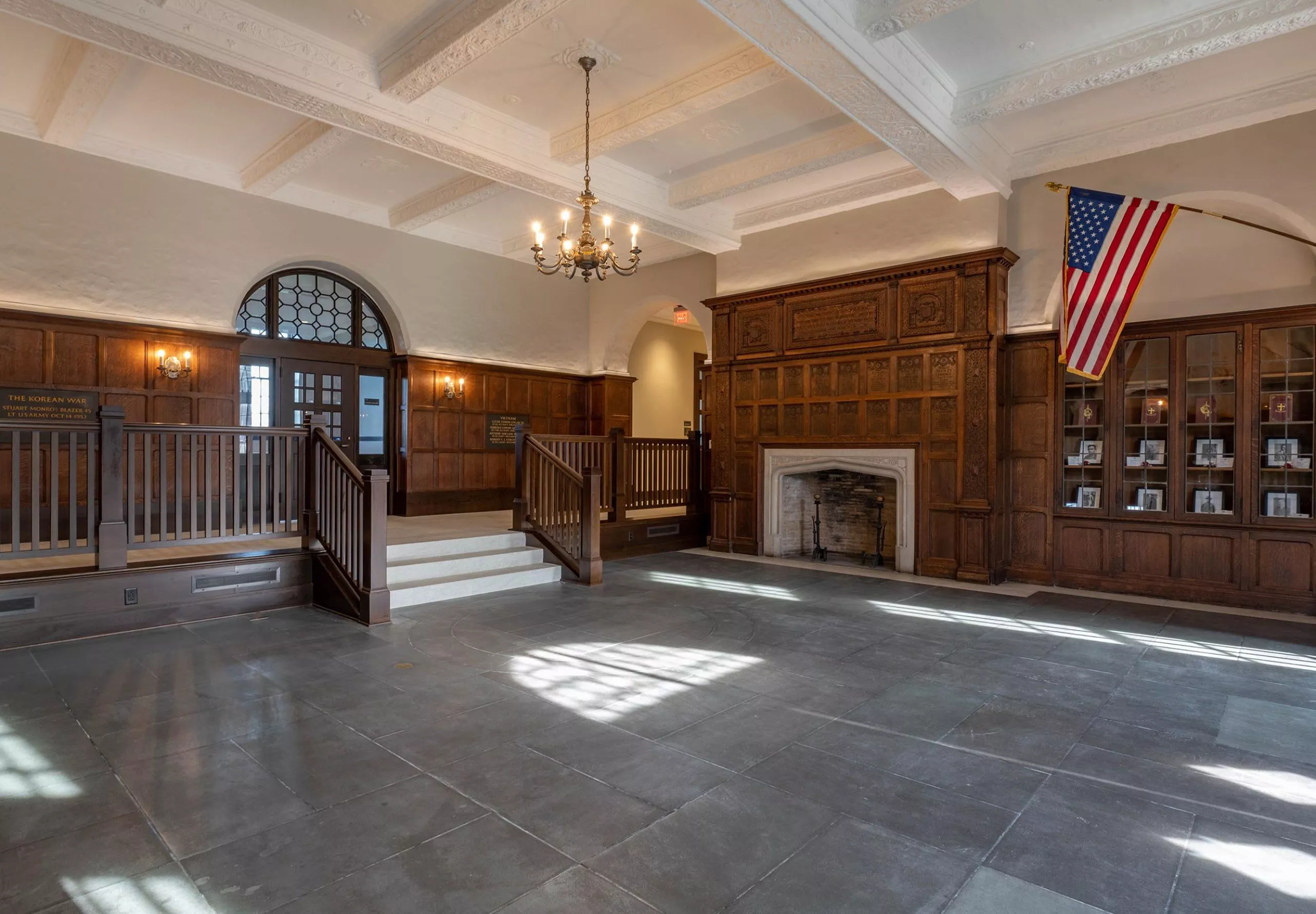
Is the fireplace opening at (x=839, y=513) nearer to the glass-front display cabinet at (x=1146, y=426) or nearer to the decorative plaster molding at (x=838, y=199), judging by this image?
the glass-front display cabinet at (x=1146, y=426)

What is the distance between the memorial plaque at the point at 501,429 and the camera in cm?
1092

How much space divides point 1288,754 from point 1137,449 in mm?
4243

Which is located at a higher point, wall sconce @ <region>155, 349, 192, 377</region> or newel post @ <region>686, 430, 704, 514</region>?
wall sconce @ <region>155, 349, 192, 377</region>

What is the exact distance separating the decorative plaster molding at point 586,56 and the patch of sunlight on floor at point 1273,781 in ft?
19.2

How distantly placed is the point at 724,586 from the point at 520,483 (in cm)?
253

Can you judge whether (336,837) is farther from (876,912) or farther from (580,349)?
(580,349)

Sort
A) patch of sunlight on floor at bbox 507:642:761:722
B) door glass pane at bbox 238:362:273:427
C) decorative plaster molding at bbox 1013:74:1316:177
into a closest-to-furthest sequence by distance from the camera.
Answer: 1. patch of sunlight on floor at bbox 507:642:761:722
2. decorative plaster molding at bbox 1013:74:1316:177
3. door glass pane at bbox 238:362:273:427

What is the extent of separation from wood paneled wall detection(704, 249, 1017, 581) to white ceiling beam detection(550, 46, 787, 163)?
302 centimetres

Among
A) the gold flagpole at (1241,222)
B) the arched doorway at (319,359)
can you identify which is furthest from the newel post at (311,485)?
the gold flagpole at (1241,222)

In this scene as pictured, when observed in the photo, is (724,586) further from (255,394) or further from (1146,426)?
(255,394)

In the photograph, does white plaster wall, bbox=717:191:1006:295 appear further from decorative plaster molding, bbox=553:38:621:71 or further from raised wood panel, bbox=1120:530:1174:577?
decorative plaster molding, bbox=553:38:621:71

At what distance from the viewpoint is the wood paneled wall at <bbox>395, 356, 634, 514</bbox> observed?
1006cm

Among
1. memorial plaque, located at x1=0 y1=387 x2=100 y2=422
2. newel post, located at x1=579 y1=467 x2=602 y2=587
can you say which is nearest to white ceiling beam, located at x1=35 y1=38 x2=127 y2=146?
memorial plaque, located at x1=0 y1=387 x2=100 y2=422

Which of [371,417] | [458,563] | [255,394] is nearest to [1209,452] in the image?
[458,563]
